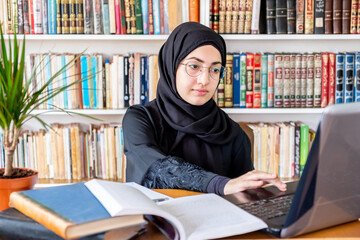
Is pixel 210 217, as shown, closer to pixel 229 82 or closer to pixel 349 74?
pixel 229 82

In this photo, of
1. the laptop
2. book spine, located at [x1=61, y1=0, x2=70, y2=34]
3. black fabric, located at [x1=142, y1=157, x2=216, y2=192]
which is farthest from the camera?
book spine, located at [x1=61, y1=0, x2=70, y2=34]

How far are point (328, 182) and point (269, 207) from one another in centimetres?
20

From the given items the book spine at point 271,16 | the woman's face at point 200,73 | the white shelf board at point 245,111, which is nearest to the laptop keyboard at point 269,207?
the woman's face at point 200,73

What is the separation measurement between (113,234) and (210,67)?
0.91 m

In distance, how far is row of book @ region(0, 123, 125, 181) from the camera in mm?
2500

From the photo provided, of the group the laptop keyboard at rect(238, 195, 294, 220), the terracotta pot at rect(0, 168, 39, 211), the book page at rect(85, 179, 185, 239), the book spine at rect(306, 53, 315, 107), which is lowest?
the terracotta pot at rect(0, 168, 39, 211)

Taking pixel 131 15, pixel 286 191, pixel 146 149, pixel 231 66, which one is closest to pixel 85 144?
pixel 131 15

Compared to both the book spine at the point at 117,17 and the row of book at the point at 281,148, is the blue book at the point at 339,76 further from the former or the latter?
the book spine at the point at 117,17

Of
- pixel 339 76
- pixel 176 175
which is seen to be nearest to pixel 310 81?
pixel 339 76

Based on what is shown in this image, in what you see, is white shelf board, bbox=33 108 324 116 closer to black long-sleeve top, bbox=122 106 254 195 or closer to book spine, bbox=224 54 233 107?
book spine, bbox=224 54 233 107

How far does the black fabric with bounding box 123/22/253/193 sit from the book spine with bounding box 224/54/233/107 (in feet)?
2.12

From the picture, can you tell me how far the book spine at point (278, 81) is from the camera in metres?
2.44

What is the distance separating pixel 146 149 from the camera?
1483mm

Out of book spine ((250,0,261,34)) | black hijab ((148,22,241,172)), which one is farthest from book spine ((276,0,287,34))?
black hijab ((148,22,241,172))
